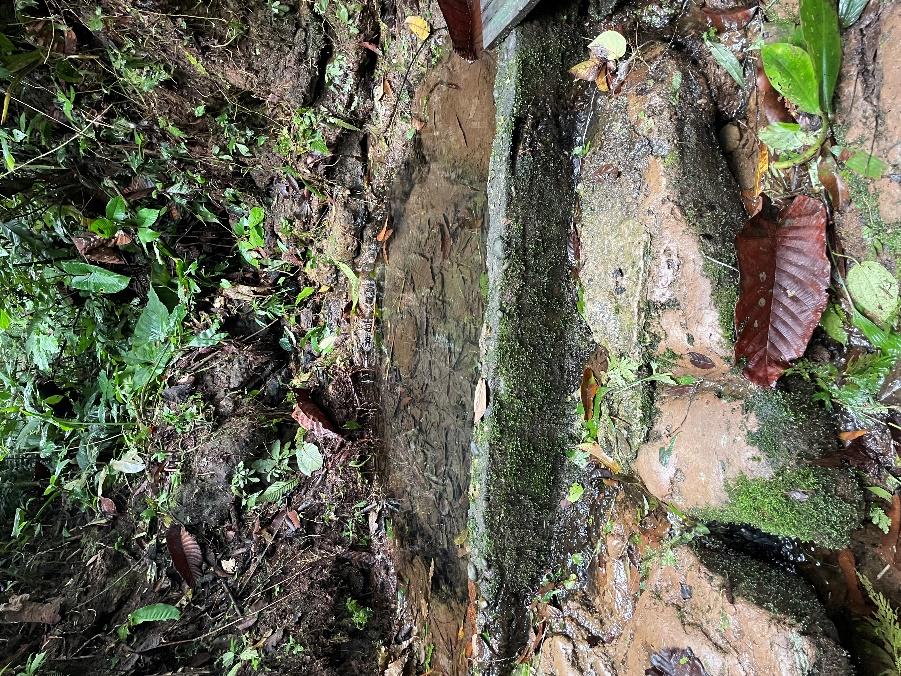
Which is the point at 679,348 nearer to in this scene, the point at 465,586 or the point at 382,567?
the point at 465,586

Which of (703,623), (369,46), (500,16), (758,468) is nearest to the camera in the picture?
(758,468)

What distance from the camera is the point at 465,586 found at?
2564 millimetres

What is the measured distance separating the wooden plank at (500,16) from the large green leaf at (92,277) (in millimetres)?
2177

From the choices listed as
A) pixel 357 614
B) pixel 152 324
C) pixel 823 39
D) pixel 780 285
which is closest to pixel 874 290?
pixel 780 285

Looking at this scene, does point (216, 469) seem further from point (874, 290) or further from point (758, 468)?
point (874, 290)

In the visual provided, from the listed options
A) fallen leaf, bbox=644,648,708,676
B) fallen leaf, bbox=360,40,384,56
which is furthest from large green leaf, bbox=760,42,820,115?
fallen leaf, bbox=644,648,708,676

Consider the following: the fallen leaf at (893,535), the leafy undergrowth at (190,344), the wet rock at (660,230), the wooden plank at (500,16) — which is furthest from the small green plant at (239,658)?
the wooden plank at (500,16)

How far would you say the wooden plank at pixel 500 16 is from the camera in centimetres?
209

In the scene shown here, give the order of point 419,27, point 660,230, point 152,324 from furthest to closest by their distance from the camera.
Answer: point 152,324
point 419,27
point 660,230

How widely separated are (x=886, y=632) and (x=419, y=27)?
111 inches

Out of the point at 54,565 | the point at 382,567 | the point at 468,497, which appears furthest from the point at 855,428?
the point at 54,565

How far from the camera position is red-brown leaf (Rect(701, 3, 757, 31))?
196 cm

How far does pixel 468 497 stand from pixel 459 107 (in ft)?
5.83

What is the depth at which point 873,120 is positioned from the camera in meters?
1.59
